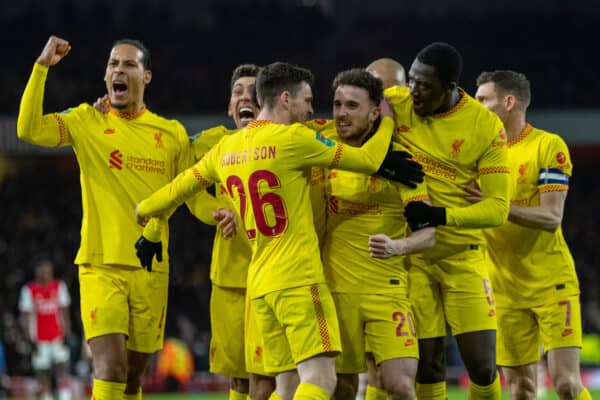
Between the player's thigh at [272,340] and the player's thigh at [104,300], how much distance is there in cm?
113

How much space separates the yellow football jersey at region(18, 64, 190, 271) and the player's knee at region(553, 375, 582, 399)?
9.90ft

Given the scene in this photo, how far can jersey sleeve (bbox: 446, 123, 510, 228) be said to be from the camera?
6.47 m

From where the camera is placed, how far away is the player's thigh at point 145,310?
23.0 ft

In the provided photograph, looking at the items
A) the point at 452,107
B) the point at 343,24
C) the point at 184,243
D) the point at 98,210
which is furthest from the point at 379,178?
the point at 343,24

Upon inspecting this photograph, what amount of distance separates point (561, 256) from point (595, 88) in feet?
54.7

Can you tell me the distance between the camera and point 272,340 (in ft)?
20.2

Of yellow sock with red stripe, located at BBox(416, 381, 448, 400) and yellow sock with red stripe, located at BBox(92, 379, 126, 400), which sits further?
yellow sock with red stripe, located at BBox(416, 381, 448, 400)

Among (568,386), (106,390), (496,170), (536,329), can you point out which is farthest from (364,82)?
(568,386)

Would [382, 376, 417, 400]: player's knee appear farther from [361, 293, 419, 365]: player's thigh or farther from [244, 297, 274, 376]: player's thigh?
[244, 297, 274, 376]: player's thigh

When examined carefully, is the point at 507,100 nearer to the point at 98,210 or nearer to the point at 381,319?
the point at 381,319

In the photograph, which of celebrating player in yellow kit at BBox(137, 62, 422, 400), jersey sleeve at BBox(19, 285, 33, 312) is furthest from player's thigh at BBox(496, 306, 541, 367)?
jersey sleeve at BBox(19, 285, 33, 312)

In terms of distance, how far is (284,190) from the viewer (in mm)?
5996

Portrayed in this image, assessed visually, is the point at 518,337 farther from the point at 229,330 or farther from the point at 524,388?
the point at 229,330

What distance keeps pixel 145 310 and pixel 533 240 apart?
298 centimetres
